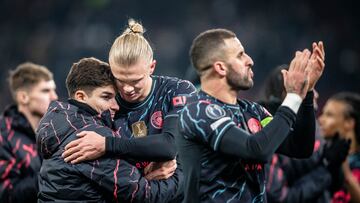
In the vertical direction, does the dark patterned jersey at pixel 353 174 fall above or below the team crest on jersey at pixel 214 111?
below

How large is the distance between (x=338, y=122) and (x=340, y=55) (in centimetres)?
717

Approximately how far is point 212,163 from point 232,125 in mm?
283

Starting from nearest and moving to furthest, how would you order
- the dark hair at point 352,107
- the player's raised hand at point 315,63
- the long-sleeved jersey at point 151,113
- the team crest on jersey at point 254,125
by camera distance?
the player's raised hand at point 315,63 < the team crest on jersey at point 254,125 < the long-sleeved jersey at point 151,113 < the dark hair at point 352,107

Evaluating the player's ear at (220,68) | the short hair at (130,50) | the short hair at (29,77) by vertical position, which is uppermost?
the short hair at (130,50)

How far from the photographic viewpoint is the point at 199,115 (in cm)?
400

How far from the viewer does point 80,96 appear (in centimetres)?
421

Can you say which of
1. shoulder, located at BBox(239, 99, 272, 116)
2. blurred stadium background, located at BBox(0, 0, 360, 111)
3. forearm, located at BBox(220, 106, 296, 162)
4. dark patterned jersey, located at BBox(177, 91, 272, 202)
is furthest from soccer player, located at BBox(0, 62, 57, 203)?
blurred stadium background, located at BBox(0, 0, 360, 111)

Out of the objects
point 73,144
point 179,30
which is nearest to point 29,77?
point 73,144

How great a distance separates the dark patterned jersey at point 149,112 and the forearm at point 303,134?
0.65 meters

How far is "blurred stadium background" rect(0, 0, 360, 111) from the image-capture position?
14.0 metres

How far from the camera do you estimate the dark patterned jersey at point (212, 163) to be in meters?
3.99

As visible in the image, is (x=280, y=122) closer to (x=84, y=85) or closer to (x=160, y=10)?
(x=84, y=85)

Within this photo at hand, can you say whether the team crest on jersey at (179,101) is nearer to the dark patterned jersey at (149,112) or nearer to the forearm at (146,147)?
the dark patterned jersey at (149,112)

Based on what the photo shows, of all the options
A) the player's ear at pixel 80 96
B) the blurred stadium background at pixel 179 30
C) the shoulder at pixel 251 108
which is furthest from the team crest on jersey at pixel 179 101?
the blurred stadium background at pixel 179 30
